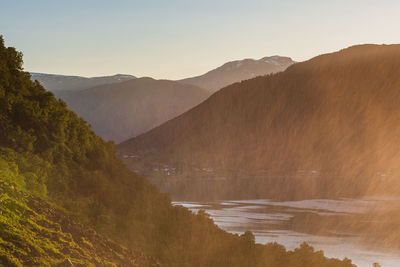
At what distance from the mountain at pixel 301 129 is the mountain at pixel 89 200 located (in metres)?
82.9

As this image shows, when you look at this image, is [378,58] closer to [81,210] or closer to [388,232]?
[388,232]

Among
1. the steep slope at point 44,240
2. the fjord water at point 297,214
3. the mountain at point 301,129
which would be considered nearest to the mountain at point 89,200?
the steep slope at point 44,240

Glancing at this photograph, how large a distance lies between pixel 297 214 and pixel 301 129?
281ft

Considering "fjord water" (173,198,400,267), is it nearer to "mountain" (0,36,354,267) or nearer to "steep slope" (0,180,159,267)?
"mountain" (0,36,354,267)

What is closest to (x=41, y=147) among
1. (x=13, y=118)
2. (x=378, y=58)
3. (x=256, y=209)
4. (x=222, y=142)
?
(x=13, y=118)

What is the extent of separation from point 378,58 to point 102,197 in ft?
487

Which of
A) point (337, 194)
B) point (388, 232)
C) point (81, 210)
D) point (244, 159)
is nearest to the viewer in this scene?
point (81, 210)

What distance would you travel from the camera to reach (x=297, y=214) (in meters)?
53.6

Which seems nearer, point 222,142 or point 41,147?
point 41,147

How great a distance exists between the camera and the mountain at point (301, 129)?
11912 centimetres

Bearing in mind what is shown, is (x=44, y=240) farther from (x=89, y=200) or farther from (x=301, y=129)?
(x=301, y=129)

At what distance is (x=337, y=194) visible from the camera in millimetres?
75750

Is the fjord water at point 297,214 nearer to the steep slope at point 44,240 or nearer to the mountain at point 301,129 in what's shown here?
the steep slope at point 44,240

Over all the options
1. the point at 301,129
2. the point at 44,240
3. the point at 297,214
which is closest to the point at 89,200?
the point at 44,240
